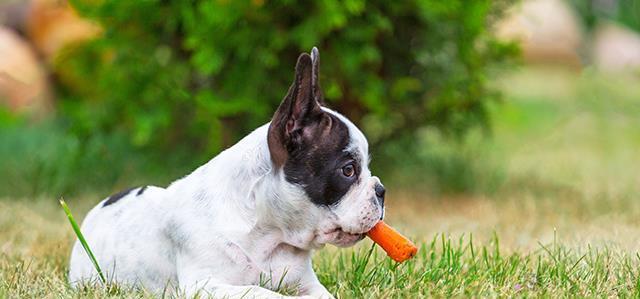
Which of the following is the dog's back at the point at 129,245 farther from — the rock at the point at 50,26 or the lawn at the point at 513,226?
the rock at the point at 50,26

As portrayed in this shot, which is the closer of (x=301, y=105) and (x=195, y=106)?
(x=301, y=105)

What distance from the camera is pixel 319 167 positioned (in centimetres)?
344

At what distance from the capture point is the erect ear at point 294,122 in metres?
3.41

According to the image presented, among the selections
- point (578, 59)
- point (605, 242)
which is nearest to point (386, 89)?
point (605, 242)

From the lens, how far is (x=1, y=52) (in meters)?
10.8

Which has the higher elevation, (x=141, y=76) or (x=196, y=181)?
(x=141, y=76)

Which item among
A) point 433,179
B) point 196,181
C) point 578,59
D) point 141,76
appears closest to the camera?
point 196,181

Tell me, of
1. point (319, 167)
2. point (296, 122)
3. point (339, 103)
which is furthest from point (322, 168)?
point (339, 103)

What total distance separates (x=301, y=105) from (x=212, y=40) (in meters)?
3.06

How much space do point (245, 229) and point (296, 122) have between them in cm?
43

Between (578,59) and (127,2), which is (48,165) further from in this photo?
(578,59)

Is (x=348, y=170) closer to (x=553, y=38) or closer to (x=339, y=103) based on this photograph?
(x=339, y=103)

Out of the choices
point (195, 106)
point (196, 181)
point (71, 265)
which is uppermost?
point (195, 106)

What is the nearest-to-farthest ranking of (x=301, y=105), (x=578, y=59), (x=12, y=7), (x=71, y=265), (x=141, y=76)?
(x=301, y=105) < (x=71, y=265) < (x=141, y=76) < (x=12, y=7) < (x=578, y=59)
